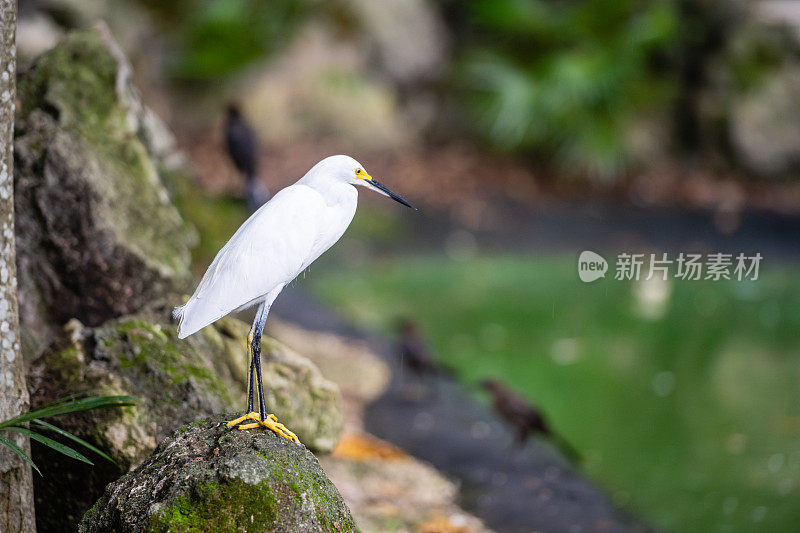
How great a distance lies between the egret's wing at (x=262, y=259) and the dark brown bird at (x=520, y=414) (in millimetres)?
2506

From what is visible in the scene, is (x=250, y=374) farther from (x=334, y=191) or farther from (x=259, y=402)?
(x=334, y=191)

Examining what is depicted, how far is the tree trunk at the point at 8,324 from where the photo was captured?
104 inches

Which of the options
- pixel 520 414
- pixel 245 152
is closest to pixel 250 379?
pixel 520 414

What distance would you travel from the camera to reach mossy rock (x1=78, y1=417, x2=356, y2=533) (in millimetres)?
2291

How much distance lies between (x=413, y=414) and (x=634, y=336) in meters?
2.51

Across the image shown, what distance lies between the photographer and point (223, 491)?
7.58ft

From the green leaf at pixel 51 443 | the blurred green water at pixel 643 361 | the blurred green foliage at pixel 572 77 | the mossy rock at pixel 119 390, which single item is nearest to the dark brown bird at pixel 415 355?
the blurred green water at pixel 643 361

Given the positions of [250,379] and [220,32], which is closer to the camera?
[250,379]

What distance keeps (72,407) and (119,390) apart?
15.2 inches

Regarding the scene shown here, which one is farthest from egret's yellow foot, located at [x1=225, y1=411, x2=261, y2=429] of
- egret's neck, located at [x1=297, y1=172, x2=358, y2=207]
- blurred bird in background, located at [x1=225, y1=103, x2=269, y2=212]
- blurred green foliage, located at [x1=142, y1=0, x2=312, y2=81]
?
blurred green foliage, located at [x1=142, y1=0, x2=312, y2=81]

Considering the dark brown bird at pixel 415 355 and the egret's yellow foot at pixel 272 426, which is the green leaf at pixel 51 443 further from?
the dark brown bird at pixel 415 355

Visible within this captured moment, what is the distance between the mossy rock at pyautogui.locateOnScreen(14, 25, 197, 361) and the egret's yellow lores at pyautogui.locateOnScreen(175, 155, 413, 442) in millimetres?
1427

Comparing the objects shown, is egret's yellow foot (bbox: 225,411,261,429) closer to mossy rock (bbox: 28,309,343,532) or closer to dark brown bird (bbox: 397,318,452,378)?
mossy rock (bbox: 28,309,343,532)

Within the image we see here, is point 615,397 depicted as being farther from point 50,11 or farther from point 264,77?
point 50,11
